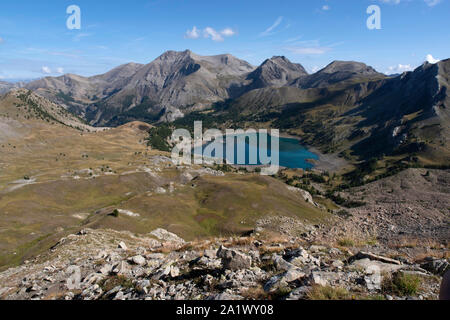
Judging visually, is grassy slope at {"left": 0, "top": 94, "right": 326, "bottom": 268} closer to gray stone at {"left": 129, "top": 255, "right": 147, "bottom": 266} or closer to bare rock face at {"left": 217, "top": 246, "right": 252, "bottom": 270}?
gray stone at {"left": 129, "top": 255, "right": 147, "bottom": 266}

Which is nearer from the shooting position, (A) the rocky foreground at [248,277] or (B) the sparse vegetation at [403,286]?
(B) the sparse vegetation at [403,286]

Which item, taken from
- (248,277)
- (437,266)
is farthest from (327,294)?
(437,266)

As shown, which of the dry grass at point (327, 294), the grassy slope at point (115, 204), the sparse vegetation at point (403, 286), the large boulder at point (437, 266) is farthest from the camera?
the grassy slope at point (115, 204)

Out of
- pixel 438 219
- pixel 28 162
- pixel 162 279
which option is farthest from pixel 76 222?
pixel 438 219

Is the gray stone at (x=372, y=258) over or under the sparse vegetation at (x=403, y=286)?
under

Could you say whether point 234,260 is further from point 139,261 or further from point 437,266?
point 437,266

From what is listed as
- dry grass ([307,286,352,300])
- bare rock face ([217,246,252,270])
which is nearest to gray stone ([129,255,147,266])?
bare rock face ([217,246,252,270])

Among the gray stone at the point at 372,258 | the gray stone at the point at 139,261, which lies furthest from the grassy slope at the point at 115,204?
the gray stone at the point at 372,258

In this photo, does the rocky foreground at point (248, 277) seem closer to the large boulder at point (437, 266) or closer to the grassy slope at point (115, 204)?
the large boulder at point (437, 266)

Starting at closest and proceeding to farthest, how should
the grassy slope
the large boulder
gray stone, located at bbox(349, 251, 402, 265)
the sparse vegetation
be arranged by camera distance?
1. the sparse vegetation
2. the large boulder
3. gray stone, located at bbox(349, 251, 402, 265)
4. the grassy slope
